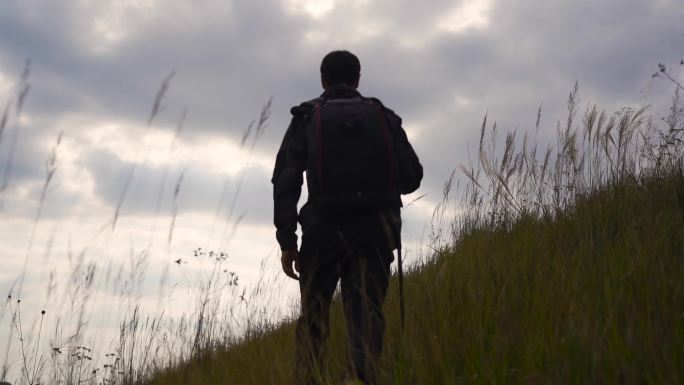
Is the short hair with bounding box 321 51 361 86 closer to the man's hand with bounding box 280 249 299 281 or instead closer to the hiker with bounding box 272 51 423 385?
the hiker with bounding box 272 51 423 385

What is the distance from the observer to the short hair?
324cm

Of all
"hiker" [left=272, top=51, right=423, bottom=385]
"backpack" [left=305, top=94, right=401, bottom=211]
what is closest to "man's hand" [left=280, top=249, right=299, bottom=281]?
"hiker" [left=272, top=51, right=423, bottom=385]

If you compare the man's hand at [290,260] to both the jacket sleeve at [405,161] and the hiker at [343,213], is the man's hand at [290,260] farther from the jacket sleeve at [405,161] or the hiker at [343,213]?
the jacket sleeve at [405,161]

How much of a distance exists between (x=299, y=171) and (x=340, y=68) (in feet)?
1.73

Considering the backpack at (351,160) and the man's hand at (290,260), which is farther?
the man's hand at (290,260)

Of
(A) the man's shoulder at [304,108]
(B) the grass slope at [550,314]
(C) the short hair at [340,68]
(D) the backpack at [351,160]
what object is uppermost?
(C) the short hair at [340,68]

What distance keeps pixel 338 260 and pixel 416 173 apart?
21.3 inches

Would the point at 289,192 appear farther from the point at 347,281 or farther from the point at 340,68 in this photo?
the point at 340,68

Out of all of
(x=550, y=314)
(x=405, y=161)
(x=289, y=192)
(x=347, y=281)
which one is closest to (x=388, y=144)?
(x=405, y=161)

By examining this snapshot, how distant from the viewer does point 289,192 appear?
3.08 meters

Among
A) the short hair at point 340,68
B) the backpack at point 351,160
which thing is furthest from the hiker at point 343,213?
the short hair at point 340,68

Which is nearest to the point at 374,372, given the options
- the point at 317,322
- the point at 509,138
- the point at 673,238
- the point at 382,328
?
the point at 382,328

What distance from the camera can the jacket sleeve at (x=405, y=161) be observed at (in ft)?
10.3

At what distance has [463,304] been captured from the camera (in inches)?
121
